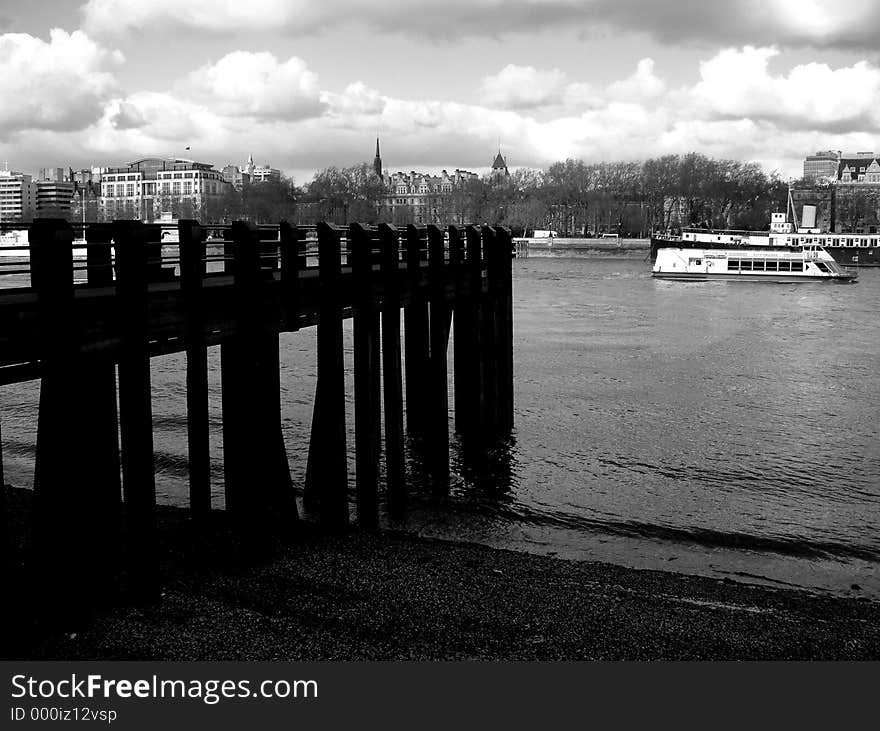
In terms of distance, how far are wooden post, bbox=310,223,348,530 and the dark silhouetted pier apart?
17 mm

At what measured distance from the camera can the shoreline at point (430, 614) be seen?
8086 mm

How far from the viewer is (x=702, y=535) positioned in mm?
14242

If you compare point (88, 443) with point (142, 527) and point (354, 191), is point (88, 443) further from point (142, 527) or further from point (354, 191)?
point (354, 191)

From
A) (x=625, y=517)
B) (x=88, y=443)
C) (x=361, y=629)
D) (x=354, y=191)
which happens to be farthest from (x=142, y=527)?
(x=354, y=191)

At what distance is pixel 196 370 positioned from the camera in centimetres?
981

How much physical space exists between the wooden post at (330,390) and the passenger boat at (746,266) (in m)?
65.1

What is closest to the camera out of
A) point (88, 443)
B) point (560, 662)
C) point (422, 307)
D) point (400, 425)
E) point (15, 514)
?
point (560, 662)

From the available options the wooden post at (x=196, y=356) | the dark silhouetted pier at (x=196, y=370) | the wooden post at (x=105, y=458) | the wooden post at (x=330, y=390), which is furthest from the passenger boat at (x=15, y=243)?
the wooden post at (x=330, y=390)

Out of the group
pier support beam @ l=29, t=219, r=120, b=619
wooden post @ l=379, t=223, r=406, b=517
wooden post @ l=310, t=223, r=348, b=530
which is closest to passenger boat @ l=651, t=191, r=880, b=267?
wooden post @ l=379, t=223, r=406, b=517

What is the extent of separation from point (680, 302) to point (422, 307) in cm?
4370

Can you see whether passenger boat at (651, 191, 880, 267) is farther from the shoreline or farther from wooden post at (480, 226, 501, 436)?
the shoreline

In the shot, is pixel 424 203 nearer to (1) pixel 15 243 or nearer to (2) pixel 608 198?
(2) pixel 608 198

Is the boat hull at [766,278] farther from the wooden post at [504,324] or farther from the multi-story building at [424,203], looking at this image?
the multi-story building at [424,203]

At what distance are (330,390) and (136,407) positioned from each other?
10.7 ft
